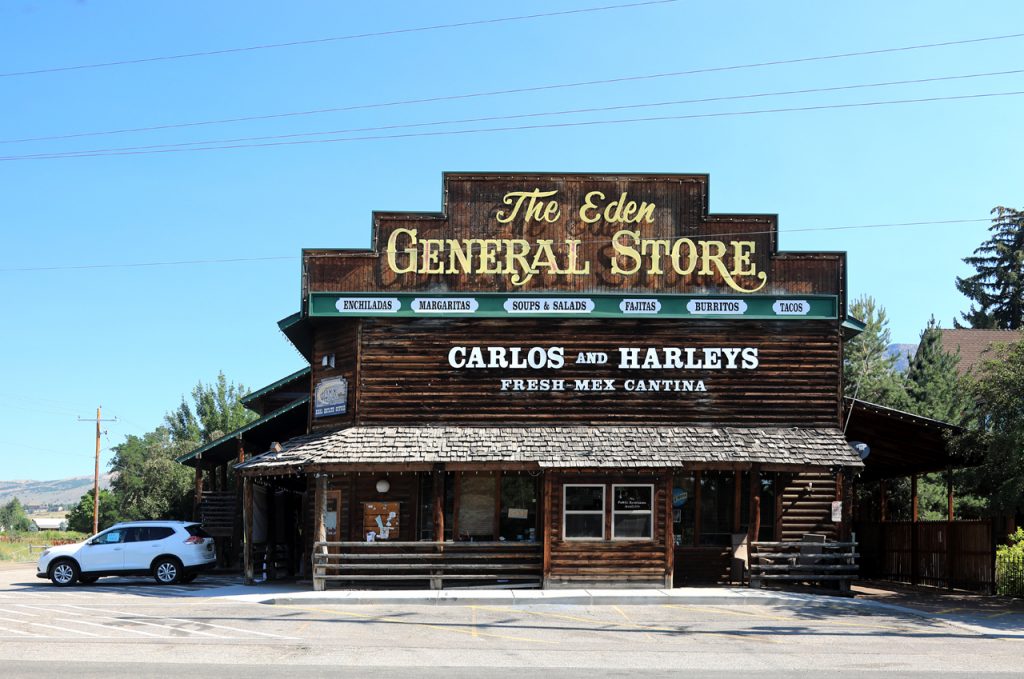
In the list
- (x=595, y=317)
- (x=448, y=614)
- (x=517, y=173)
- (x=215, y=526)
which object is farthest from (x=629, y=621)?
(x=215, y=526)

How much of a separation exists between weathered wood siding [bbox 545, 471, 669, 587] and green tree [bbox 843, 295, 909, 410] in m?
17.1

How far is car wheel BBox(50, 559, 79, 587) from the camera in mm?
24422

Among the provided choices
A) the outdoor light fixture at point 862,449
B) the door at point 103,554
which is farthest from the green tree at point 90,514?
the outdoor light fixture at point 862,449

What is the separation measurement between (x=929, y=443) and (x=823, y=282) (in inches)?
193

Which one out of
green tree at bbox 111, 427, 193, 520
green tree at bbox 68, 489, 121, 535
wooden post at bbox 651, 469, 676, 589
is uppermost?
wooden post at bbox 651, 469, 676, 589

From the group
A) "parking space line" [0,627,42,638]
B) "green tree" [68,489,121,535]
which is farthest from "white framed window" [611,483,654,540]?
"green tree" [68,489,121,535]

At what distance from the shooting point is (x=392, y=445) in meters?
A: 22.1

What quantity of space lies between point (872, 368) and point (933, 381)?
3210 mm

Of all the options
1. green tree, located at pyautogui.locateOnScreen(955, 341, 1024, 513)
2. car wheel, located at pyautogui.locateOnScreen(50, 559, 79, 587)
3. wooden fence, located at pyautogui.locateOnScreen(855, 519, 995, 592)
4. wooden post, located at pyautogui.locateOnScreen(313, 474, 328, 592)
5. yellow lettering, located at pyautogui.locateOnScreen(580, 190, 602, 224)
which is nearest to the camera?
green tree, located at pyautogui.locateOnScreen(955, 341, 1024, 513)

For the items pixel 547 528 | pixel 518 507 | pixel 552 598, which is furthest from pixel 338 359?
pixel 552 598

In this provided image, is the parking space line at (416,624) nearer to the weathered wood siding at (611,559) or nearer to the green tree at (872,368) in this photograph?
the weathered wood siding at (611,559)

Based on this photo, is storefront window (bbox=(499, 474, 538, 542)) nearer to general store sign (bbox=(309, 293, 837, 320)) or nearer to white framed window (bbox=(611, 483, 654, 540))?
white framed window (bbox=(611, 483, 654, 540))

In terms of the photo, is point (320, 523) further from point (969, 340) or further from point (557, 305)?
point (969, 340)

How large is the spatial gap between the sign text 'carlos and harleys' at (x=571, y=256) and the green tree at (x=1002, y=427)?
5.39 m
